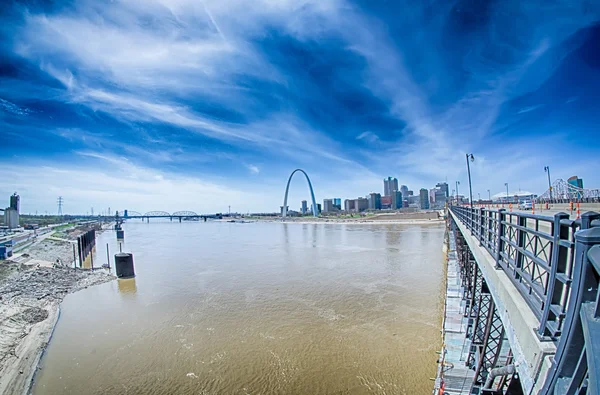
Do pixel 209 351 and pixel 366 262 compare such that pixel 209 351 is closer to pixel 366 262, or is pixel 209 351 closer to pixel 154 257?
pixel 366 262

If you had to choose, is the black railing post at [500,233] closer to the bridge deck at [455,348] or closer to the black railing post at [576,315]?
the black railing post at [576,315]

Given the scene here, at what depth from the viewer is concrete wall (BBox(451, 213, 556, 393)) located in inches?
114

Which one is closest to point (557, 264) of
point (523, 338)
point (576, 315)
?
point (576, 315)

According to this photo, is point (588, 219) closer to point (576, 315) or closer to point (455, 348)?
point (576, 315)

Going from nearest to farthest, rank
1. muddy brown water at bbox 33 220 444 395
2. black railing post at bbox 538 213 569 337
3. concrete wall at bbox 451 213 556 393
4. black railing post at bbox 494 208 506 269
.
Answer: black railing post at bbox 538 213 569 337 → concrete wall at bbox 451 213 556 393 → black railing post at bbox 494 208 506 269 → muddy brown water at bbox 33 220 444 395

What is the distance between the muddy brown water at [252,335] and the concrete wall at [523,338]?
789cm

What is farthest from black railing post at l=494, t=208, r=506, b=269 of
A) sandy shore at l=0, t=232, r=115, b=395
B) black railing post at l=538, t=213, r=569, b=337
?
sandy shore at l=0, t=232, r=115, b=395

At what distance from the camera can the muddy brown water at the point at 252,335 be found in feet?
37.9

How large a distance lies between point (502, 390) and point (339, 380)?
18.3ft

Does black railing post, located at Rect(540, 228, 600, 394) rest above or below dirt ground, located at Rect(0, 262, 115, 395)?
above

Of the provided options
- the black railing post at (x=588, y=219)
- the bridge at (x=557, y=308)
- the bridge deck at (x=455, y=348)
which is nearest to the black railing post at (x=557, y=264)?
the bridge at (x=557, y=308)

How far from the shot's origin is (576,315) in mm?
2117

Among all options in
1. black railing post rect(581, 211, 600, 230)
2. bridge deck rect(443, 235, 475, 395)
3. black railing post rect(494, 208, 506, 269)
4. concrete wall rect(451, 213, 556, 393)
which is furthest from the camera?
bridge deck rect(443, 235, 475, 395)

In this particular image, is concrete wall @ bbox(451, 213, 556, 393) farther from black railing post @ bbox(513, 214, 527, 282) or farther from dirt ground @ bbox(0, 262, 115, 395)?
dirt ground @ bbox(0, 262, 115, 395)
